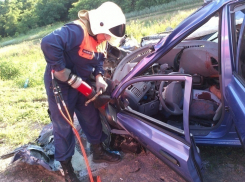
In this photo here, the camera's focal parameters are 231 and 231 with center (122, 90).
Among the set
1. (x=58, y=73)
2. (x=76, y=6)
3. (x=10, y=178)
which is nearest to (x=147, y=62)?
(x=58, y=73)

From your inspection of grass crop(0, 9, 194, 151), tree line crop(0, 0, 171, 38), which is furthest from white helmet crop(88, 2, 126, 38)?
tree line crop(0, 0, 171, 38)

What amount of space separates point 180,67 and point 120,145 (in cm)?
126

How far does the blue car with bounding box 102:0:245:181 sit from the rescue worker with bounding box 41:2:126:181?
0.35 metres

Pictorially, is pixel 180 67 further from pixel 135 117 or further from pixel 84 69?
pixel 84 69

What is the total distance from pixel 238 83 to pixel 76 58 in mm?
1459

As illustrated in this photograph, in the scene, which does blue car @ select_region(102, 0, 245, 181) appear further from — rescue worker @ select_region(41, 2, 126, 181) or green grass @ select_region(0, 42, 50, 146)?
green grass @ select_region(0, 42, 50, 146)

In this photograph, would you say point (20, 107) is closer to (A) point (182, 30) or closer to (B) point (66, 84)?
(B) point (66, 84)

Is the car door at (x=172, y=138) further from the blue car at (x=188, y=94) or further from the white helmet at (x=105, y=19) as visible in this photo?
the white helmet at (x=105, y=19)

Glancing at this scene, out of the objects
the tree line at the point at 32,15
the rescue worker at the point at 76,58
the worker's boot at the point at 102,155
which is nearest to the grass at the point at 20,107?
the worker's boot at the point at 102,155

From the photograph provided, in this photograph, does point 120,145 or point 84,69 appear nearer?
point 84,69

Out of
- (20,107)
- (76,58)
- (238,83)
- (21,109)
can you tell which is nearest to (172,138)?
(238,83)

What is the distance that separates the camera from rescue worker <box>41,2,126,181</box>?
2072 millimetres

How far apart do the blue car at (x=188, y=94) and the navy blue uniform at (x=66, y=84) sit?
246 mm

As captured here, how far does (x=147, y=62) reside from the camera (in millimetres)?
2156
